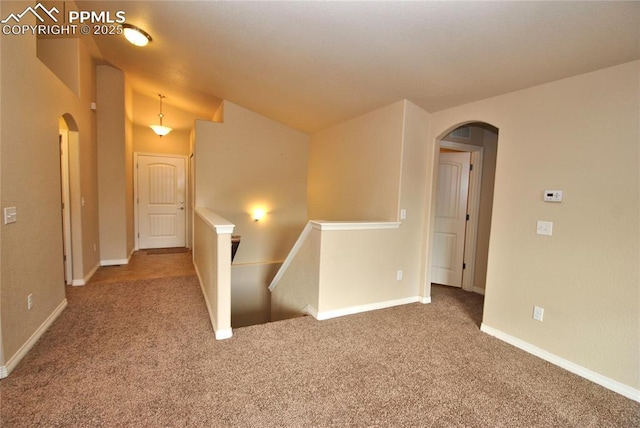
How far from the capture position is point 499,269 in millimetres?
2838

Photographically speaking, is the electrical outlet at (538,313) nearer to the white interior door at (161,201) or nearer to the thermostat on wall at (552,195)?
the thermostat on wall at (552,195)

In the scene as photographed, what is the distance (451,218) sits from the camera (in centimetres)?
439

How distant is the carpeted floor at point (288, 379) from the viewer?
68.5 inches

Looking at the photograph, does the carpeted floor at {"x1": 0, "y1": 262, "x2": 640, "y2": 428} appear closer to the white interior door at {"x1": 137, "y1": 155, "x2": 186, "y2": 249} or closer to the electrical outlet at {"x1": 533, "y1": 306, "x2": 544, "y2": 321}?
the electrical outlet at {"x1": 533, "y1": 306, "x2": 544, "y2": 321}

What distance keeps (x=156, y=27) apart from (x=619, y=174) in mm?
4316


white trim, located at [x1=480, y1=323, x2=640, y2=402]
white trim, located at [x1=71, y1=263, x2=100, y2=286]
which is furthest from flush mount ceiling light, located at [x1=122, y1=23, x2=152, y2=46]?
white trim, located at [x1=480, y1=323, x2=640, y2=402]

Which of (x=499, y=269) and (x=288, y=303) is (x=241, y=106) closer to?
(x=288, y=303)

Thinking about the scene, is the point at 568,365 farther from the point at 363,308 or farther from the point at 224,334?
the point at 224,334

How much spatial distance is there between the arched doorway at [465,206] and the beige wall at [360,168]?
90 centimetres

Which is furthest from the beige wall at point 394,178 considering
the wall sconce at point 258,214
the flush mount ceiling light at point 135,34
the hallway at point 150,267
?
the hallway at point 150,267

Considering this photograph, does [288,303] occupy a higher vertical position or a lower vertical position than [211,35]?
lower

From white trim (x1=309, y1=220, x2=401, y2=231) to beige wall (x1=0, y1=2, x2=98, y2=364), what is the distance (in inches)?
93.6

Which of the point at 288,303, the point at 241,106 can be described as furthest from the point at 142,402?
the point at 241,106

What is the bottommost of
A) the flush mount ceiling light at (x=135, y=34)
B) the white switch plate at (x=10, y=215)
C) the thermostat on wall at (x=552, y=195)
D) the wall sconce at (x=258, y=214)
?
the wall sconce at (x=258, y=214)
